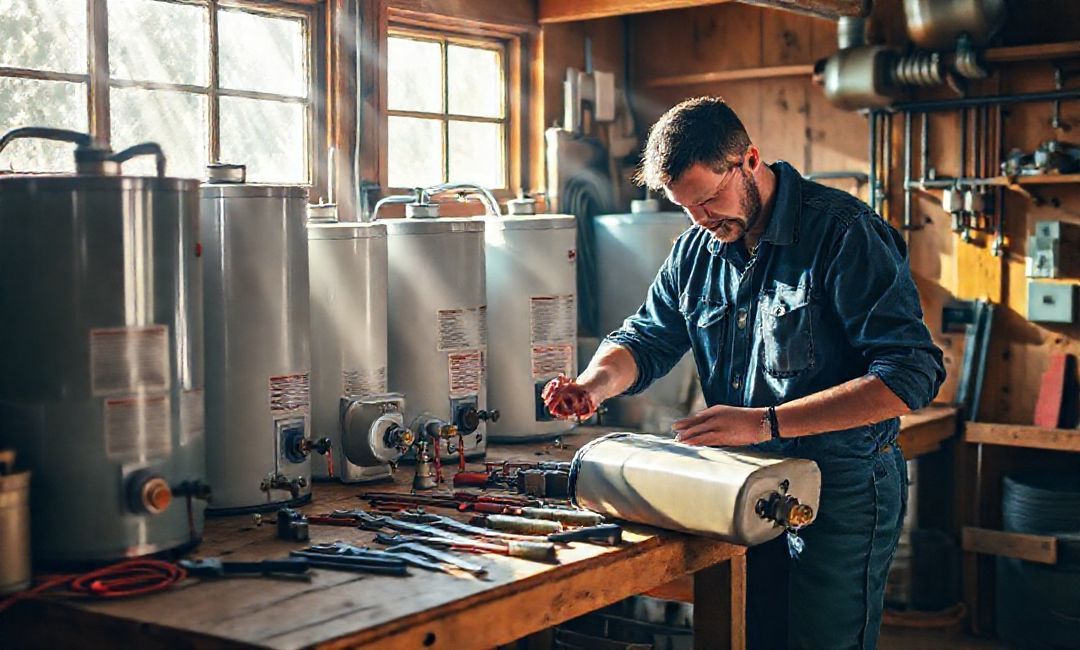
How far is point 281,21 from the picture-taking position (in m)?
3.93

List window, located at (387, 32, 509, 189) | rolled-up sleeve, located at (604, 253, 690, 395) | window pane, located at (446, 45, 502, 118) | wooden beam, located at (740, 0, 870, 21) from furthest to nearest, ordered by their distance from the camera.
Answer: window pane, located at (446, 45, 502, 118)
window, located at (387, 32, 509, 189)
wooden beam, located at (740, 0, 870, 21)
rolled-up sleeve, located at (604, 253, 690, 395)

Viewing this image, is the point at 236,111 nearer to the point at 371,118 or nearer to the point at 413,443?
the point at 371,118

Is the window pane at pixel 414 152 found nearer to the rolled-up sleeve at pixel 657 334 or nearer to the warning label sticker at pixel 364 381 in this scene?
the warning label sticker at pixel 364 381

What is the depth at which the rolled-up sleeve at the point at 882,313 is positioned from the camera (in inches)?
96.0

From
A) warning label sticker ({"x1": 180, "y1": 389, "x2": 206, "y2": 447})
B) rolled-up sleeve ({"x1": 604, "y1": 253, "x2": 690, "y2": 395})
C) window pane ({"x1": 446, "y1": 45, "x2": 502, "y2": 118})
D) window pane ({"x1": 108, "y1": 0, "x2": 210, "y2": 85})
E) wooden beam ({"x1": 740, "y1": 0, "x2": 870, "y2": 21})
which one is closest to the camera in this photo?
warning label sticker ({"x1": 180, "y1": 389, "x2": 206, "y2": 447})

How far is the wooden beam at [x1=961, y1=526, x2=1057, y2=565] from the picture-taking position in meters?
4.62

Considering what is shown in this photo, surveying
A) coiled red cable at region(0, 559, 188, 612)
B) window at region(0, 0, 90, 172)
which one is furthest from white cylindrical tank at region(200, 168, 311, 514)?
window at region(0, 0, 90, 172)

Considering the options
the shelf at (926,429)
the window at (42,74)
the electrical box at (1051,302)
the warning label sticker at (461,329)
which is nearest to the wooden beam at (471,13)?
the window at (42,74)

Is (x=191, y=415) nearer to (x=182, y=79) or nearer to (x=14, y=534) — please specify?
(x=14, y=534)

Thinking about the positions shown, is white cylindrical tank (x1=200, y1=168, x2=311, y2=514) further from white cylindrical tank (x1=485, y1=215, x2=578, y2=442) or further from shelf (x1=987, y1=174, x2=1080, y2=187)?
shelf (x1=987, y1=174, x2=1080, y2=187)

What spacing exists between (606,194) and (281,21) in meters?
1.62

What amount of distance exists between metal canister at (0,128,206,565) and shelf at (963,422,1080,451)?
3.46 meters

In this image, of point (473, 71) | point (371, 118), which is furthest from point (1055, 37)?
point (371, 118)

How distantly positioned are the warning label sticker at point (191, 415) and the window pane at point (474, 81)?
2.43m
